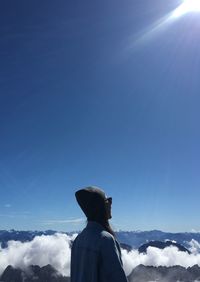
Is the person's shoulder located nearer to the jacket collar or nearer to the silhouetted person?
the silhouetted person

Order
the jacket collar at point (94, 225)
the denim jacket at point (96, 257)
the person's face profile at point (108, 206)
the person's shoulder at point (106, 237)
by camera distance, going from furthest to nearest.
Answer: the person's face profile at point (108, 206) → the jacket collar at point (94, 225) → the person's shoulder at point (106, 237) → the denim jacket at point (96, 257)

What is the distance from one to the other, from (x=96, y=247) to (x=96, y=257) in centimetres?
14

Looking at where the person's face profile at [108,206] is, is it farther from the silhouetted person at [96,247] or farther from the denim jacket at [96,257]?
the denim jacket at [96,257]

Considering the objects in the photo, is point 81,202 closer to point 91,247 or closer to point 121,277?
point 91,247

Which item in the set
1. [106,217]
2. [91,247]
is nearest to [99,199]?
[106,217]

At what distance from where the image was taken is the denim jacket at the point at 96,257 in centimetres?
607

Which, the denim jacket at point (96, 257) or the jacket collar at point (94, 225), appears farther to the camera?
the jacket collar at point (94, 225)

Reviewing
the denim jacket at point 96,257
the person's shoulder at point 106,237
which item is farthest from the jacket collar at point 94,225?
the person's shoulder at point 106,237

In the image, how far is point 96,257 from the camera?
250 inches

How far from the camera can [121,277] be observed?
5969 millimetres

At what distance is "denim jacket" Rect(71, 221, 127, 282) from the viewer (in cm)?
607

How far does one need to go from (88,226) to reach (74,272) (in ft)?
2.33

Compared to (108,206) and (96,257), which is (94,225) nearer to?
(108,206)

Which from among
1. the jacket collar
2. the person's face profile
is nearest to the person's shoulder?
the jacket collar
